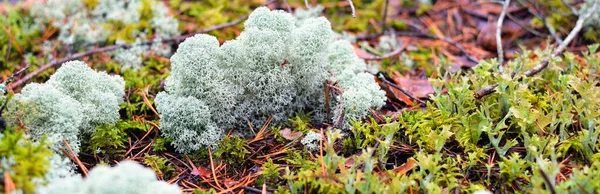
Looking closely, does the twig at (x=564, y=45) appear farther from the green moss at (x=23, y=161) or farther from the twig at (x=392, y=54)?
the green moss at (x=23, y=161)

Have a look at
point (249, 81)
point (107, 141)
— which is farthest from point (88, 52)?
point (249, 81)

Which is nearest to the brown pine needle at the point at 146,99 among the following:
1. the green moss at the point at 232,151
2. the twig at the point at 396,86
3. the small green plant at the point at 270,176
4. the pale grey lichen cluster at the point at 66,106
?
the pale grey lichen cluster at the point at 66,106

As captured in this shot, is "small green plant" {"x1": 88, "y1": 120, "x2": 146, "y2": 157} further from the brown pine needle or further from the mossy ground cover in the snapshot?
the brown pine needle

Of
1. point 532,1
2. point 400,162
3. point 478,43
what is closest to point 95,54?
point 400,162

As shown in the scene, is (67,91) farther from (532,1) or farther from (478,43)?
(532,1)

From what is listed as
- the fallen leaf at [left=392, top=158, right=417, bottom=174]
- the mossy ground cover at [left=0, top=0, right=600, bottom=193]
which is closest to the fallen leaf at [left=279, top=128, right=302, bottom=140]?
the mossy ground cover at [left=0, top=0, right=600, bottom=193]

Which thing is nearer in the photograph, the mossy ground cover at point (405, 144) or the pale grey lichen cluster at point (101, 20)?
the mossy ground cover at point (405, 144)
